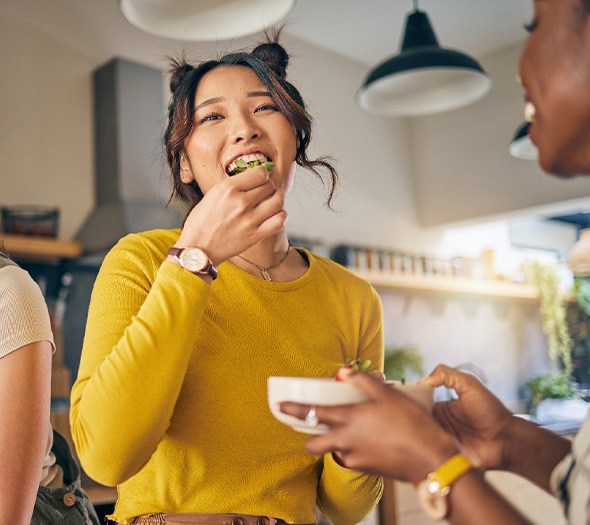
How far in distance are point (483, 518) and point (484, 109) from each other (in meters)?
5.58

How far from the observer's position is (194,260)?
1.01m

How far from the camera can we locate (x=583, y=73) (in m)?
0.73

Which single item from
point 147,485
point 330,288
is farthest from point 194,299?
point 330,288

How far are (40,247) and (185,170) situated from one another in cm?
244

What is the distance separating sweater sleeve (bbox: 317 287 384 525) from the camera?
1227 mm

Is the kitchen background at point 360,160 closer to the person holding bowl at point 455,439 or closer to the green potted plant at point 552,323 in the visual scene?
the green potted plant at point 552,323

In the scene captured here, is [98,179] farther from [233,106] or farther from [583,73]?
[583,73]

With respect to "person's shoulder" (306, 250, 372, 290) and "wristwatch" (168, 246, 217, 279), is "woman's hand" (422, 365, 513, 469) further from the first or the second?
"person's shoulder" (306, 250, 372, 290)

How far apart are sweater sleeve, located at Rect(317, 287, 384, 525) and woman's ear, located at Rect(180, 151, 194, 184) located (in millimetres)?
435

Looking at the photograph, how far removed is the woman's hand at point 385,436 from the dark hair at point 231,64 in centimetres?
70

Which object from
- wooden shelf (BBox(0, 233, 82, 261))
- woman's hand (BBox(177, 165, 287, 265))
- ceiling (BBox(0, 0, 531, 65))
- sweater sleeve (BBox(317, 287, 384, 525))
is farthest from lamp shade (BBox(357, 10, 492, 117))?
woman's hand (BBox(177, 165, 287, 265))

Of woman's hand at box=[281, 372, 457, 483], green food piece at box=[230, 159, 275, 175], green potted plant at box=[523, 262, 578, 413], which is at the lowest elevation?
green potted plant at box=[523, 262, 578, 413]

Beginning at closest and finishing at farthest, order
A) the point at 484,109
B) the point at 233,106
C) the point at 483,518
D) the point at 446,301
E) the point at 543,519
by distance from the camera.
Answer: the point at 483,518 < the point at 543,519 < the point at 233,106 < the point at 484,109 < the point at 446,301

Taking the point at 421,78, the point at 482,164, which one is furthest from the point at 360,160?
the point at 421,78
